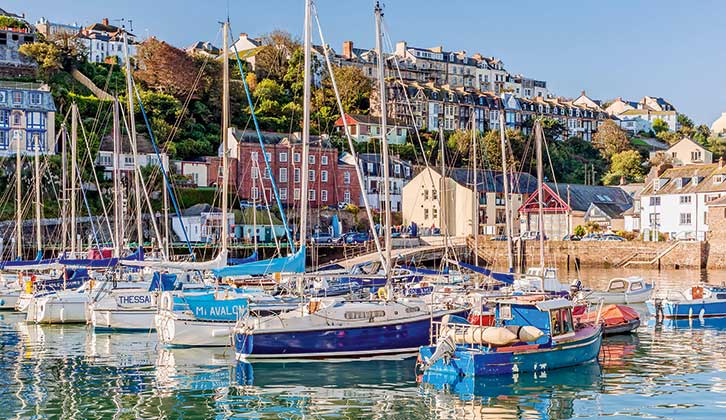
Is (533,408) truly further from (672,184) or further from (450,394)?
(672,184)

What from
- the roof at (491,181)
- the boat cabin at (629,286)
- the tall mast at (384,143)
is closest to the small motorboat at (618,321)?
the tall mast at (384,143)

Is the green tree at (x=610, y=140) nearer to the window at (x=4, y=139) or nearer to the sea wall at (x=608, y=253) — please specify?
the sea wall at (x=608, y=253)

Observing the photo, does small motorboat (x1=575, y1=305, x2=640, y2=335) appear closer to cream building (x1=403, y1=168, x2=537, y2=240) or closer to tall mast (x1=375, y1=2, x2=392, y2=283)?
tall mast (x1=375, y1=2, x2=392, y2=283)

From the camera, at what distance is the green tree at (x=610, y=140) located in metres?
137

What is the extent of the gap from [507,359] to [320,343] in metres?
6.05

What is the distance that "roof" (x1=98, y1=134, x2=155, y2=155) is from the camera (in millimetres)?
85250

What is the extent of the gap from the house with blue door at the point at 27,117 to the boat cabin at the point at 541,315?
6849 cm

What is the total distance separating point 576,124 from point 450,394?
450 feet

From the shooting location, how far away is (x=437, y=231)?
86938 mm

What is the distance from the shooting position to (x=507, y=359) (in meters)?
22.8

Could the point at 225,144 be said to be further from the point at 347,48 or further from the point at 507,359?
the point at 347,48

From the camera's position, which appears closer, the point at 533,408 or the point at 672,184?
the point at 533,408

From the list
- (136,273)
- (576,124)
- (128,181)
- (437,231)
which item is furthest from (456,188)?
(576,124)

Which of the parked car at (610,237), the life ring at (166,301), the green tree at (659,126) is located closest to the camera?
the life ring at (166,301)
